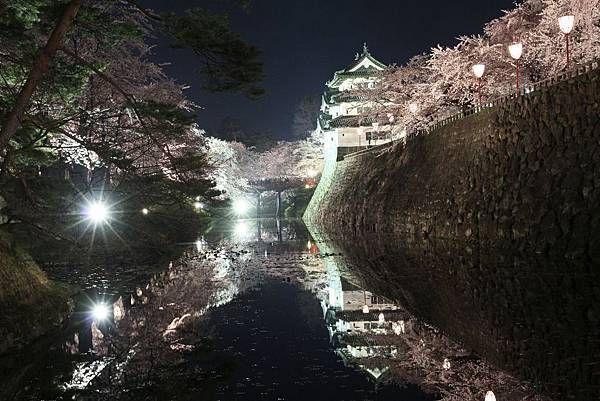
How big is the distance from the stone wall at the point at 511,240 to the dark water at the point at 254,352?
0.50 meters

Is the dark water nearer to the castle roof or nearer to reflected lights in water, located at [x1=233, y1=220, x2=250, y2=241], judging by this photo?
reflected lights in water, located at [x1=233, y1=220, x2=250, y2=241]

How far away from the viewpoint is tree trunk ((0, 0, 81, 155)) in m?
7.96

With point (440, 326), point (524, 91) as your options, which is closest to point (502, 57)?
point (524, 91)

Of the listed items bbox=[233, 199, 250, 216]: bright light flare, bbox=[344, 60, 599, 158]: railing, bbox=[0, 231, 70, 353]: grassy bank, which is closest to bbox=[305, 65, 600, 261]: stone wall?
bbox=[344, 60, 599, 158]: railing

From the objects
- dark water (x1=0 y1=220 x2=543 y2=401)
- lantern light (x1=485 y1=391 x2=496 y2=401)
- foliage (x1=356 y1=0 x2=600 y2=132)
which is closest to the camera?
lantern light (x1=485 y1=391 x2=496 y2=401)

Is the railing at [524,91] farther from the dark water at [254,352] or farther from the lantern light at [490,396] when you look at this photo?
the lantern light at [490,396]

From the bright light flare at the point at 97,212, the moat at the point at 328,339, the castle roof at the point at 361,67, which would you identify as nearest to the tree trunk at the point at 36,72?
the moat at the point at 328,339

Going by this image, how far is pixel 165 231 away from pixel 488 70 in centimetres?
2104

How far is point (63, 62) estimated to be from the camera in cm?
937

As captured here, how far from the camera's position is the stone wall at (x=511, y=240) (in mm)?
6826

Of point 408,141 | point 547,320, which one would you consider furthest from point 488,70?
point 547,320

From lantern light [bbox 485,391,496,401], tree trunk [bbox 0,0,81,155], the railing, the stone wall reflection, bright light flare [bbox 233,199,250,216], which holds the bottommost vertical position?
lantern light [bbox 485,391,496,401]

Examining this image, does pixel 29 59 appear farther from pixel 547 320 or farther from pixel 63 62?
pixel 547 320

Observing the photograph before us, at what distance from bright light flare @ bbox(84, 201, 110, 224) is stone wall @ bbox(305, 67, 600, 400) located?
1109 cm
